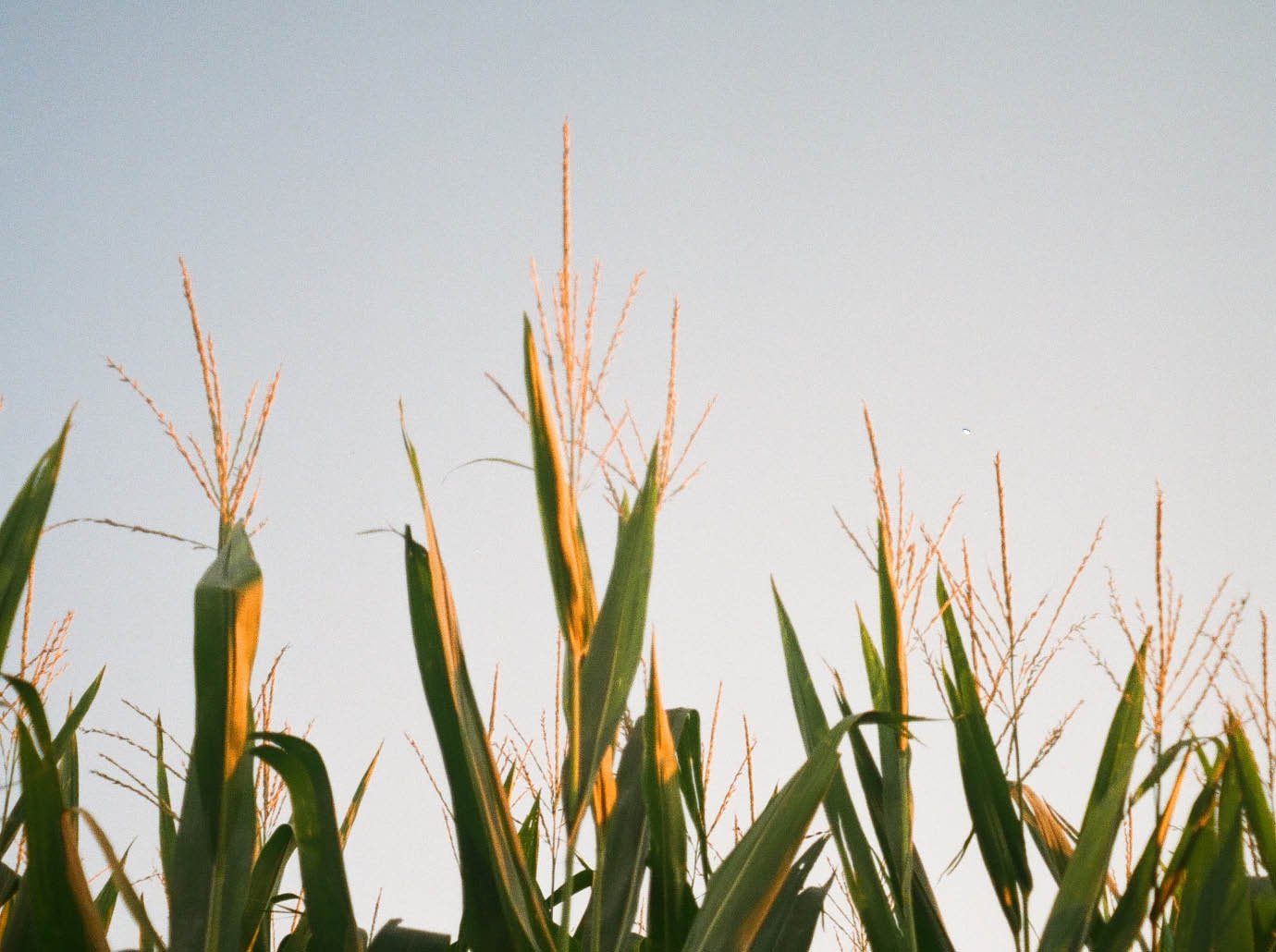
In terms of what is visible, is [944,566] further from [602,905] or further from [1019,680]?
[602,905]

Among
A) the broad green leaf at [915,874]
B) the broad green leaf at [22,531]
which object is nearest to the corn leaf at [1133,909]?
the broad green leaf at [915,874]

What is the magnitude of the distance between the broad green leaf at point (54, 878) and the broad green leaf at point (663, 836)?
1.92 ft


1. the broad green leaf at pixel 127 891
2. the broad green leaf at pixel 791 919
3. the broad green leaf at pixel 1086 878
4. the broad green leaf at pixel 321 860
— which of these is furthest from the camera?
the broad green leaf at pixel 791 919

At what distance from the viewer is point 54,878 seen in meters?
1.02

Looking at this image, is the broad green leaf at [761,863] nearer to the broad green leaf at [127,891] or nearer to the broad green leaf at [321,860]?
the broad green leaf at [321,860]

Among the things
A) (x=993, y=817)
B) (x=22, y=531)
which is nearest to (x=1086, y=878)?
(x=993, y=817)

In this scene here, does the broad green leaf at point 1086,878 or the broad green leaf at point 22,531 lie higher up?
the broad green leaf at point 22,531

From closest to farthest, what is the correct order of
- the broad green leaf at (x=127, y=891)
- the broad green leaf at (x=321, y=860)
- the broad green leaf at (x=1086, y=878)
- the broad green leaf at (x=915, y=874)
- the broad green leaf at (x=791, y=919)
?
the broad green leaf at (x=127, y=891)
the broad green leaf at (x=321, y=860)
the broad green leaf at (x=1086, y=878)
the broad green leaf at (x=791, y=919)
the broad green leaf at (x=915, y=874)

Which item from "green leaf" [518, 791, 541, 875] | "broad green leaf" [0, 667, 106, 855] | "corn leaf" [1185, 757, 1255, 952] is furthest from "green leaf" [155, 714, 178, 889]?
"corn leaf" [1185, 757, 1255, 952]

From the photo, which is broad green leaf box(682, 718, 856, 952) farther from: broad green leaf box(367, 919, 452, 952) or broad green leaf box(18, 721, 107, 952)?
broad green leaf box(18, 721, 107, 952)

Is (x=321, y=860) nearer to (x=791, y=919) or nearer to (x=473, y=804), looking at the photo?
(x=473, y=804)

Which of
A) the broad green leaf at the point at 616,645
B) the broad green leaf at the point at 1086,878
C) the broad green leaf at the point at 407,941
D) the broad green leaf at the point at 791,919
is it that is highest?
the broad green leaf at the point at 616,645

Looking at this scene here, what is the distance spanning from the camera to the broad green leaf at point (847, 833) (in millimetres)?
1397

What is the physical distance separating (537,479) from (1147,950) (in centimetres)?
101
